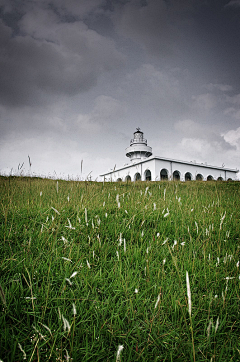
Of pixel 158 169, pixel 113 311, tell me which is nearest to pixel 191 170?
pixel 158 169

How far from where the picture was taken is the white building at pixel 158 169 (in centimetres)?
3631

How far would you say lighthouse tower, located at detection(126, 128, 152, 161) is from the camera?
47375 millimetres

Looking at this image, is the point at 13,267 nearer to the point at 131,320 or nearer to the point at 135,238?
the point at 131,320

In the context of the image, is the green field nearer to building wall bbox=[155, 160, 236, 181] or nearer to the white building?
the white building

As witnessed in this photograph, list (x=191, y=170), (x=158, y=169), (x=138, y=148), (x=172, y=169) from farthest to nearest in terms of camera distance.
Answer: (x=138, y=148), (x=191, y=170), (x=172, y=169), (x=158, y=169)

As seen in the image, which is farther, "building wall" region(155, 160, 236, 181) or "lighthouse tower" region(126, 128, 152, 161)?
"lighthouse tower" region(126, 128, 152, 161)

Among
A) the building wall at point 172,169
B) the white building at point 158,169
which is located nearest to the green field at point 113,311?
the white building at point 158,169

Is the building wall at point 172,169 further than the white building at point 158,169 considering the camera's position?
No

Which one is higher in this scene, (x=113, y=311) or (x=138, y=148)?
(x=138, y=148)

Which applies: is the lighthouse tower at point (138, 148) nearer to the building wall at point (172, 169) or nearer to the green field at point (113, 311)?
the building wall at point (172, 169)

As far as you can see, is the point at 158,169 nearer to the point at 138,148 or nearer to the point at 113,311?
the point at 138,148

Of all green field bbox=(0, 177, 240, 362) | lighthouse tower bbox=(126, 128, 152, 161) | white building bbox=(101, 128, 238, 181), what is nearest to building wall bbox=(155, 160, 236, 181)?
white building bbox=(101, 128, 238, 181)

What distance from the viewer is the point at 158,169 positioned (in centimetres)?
3581

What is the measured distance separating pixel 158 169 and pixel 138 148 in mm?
13091
